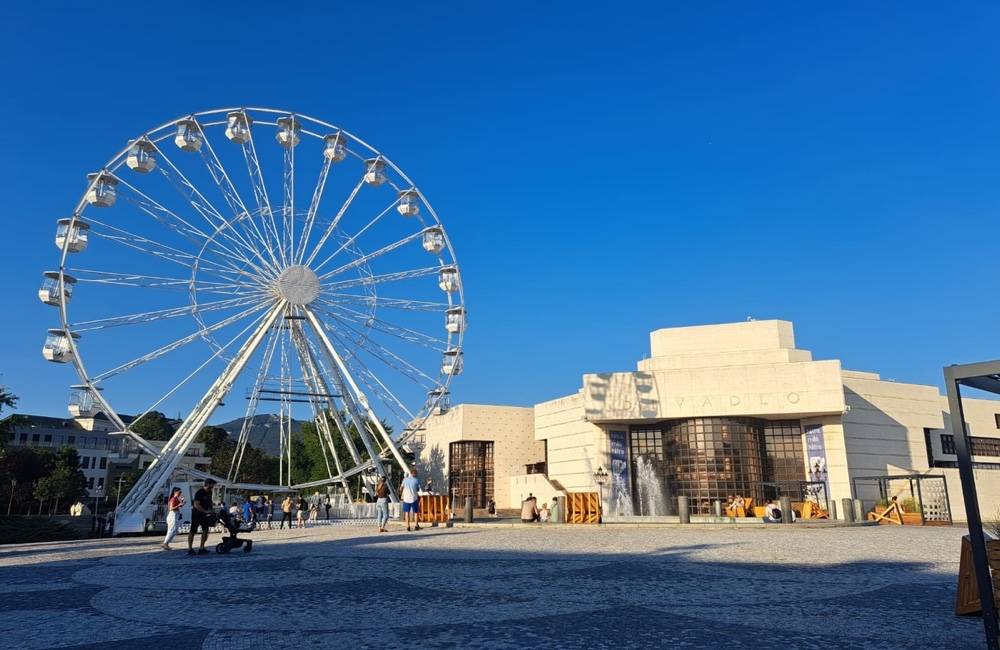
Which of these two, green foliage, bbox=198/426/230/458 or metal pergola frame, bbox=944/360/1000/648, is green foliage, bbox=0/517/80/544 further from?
green foliage, bbox=198/426/230/458

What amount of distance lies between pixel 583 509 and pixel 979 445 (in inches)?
1534

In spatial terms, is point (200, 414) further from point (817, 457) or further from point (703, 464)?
point (817, 457)

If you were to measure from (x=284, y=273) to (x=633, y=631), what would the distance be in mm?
31744

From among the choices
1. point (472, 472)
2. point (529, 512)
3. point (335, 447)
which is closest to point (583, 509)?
point (529, 512)

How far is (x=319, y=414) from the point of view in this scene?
39250mm

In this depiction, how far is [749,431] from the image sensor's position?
45.3 metres

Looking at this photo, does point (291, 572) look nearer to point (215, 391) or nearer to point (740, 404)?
point (215, 391)

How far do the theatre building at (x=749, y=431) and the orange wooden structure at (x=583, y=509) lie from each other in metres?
17.3

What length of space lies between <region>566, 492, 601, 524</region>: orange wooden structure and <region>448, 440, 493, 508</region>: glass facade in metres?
29.8

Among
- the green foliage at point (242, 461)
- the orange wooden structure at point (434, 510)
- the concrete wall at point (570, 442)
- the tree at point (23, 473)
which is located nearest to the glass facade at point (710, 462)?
the concrete wall at point (570, 442)

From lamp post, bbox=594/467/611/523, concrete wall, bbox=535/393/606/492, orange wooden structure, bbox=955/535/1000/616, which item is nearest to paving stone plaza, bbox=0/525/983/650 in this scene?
orange wooden structure, bbox=955/535/1000/616

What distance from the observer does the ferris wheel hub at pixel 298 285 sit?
115 ft

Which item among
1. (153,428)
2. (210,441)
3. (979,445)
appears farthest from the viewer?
(153,428)

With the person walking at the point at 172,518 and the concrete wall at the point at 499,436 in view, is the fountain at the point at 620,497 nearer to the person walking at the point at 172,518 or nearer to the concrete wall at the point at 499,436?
the concrete wall at the point at 499,436
